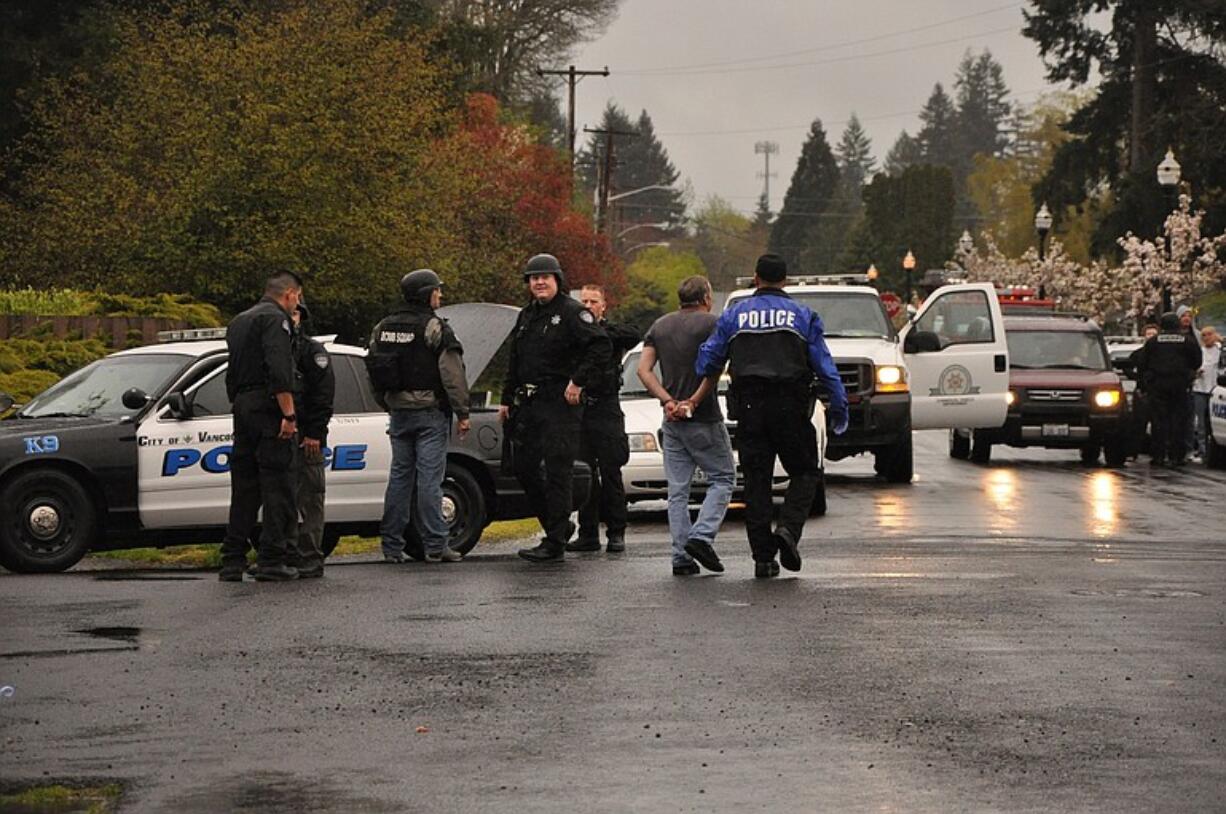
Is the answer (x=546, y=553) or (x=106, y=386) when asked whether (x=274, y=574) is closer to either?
(x=546, y=553)

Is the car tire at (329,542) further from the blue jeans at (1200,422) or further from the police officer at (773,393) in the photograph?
the blue jeans at (1200,422)

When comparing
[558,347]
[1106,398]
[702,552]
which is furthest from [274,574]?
[1106,398]

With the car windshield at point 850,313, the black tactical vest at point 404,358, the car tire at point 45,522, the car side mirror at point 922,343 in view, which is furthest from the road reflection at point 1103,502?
the car tire at point 45,522

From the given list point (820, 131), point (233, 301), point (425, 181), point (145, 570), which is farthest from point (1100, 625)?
point (820, 131)

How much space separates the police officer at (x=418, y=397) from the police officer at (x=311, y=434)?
940 mm

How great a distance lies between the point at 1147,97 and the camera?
2648 inches

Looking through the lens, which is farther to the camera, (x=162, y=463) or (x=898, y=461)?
(x=898, y=461)

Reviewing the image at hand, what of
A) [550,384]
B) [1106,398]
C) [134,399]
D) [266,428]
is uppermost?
[550,384]

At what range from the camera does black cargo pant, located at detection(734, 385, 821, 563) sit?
13.4 meters

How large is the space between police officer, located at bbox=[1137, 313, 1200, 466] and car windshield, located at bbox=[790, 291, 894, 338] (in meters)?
4.40

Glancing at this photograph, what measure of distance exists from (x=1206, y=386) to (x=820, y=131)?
165 meters

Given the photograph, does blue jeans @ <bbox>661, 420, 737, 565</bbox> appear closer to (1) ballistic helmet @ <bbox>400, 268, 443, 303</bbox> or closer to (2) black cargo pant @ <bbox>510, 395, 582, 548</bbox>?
(2) black cargo pant @ <bbox>510, 395, 582, 548</bbox>

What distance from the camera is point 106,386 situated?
15.8m

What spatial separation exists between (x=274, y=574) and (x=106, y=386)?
2729mm
